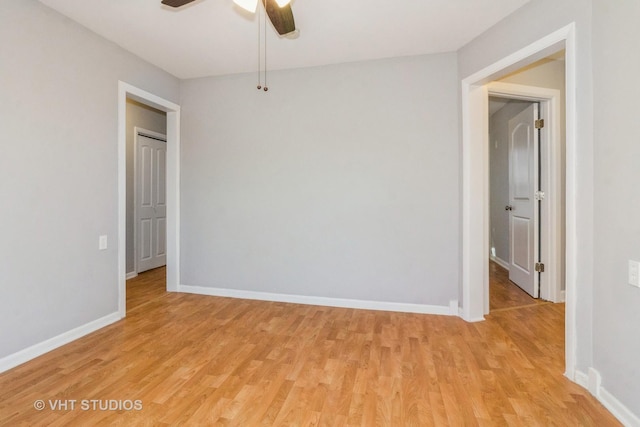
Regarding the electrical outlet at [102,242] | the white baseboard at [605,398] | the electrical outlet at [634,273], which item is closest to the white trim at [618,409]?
the white baseboard at [605,398]

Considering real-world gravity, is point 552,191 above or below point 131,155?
below

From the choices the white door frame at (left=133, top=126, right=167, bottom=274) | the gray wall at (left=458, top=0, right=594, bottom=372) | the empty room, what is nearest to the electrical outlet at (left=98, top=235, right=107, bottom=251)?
the empty room

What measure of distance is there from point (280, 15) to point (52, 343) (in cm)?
285

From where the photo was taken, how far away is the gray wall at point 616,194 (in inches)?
58.3

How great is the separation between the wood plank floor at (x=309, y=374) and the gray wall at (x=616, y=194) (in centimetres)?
30

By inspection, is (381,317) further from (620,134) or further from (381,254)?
(620,134)

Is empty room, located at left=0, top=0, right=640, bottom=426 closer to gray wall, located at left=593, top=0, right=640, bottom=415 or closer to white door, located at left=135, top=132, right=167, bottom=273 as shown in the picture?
gray wall, located at left=593, top=0, right=640, bottom=415

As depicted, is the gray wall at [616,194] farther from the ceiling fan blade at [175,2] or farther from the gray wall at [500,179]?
the gray wall at [500,179]

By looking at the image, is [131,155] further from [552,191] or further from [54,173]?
[552,191]

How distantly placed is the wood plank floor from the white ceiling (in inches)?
99.9

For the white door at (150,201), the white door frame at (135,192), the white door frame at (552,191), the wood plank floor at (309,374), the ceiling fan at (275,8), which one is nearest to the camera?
the wood plank floor at (309,374)

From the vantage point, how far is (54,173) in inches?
90.4

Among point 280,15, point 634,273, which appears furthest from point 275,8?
point 634,273

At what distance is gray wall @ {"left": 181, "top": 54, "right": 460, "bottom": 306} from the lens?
2.97 metres
